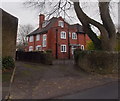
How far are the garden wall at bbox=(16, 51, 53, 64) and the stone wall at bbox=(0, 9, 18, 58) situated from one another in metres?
5.60

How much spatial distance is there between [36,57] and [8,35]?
7.81 meters

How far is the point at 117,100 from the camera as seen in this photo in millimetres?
5543

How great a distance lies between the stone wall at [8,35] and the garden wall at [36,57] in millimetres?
5602

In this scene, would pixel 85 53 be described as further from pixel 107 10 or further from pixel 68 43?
pixel 68 43

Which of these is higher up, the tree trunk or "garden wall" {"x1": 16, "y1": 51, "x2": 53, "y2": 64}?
the tree trunk

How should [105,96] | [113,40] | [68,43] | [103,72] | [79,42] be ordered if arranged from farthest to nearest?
1. [79,42]
2. [68,43]
3. [113,40]
4. [103,72]
5. [105,96]

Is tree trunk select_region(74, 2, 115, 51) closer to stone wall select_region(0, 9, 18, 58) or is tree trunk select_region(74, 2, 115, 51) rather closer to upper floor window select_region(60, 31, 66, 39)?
stone wall select_region(0, 9, 18, 58)

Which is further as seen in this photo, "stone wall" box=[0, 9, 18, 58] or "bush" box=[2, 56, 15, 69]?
"stone wall" box=[0, 9, 18, 58]


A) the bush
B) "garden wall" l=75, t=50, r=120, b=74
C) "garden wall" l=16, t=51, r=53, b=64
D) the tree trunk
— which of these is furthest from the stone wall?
"garden wall" l=75, t=50, r=120, b=74

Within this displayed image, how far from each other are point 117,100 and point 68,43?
88.9ft

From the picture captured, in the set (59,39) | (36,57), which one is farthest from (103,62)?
(59,39)

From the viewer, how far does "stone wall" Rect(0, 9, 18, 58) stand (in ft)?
37.8

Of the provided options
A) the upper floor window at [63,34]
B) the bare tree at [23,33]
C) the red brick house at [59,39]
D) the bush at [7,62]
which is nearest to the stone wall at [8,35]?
the bush at [7,62]

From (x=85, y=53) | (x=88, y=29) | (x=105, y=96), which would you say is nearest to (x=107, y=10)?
(x=88, y=29)
